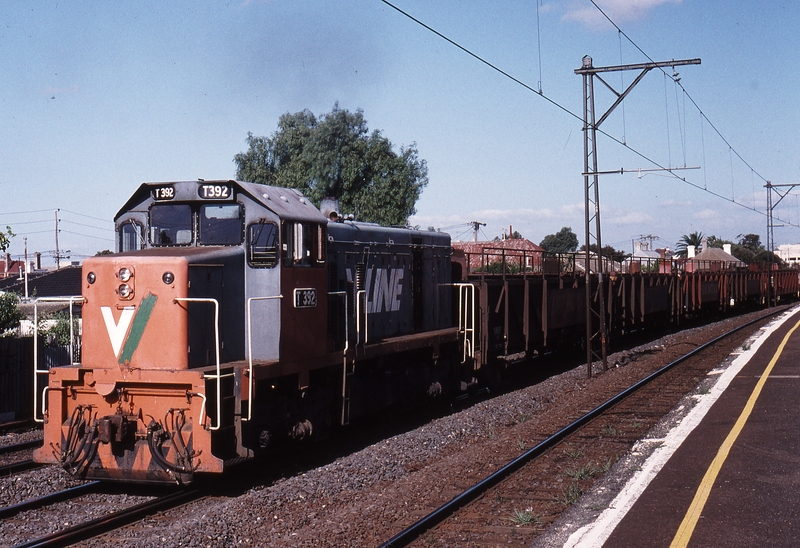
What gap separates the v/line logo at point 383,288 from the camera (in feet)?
40.4

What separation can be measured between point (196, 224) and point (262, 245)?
2.90 feet

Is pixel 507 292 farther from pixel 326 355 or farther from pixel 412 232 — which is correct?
pixel 326 355

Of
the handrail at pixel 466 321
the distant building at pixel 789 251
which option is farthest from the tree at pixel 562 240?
the handrail at pixel 466 321

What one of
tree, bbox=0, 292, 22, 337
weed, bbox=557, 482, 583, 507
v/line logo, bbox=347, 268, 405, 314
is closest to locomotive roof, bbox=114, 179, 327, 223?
v/line logo, bbox=347, 268, 405, 314

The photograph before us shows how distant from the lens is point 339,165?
48.3 m

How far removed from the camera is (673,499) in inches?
283

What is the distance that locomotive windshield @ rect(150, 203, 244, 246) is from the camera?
9.32 metres

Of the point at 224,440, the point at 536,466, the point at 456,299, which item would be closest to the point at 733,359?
the point at 456,299

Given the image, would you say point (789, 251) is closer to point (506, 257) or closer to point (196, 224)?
point (506, 257)

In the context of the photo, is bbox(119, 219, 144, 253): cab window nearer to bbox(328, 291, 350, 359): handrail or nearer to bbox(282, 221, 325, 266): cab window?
bbox(282, 221, 325, 266): cab window

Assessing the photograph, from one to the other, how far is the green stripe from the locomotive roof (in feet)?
4.94

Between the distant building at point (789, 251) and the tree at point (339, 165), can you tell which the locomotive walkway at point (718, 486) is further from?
the distant building at point (789, 251)

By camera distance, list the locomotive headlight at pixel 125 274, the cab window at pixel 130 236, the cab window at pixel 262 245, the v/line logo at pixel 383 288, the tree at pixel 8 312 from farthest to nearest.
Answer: the tree at pixel 8 312 → the v/line logo at pixel 383 288 → the cab window at pixel 130 236 → the cab window at pixel 262 245 → the locomotive headlight at pixel 125 274

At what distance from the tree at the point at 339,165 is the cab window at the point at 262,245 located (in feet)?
126
